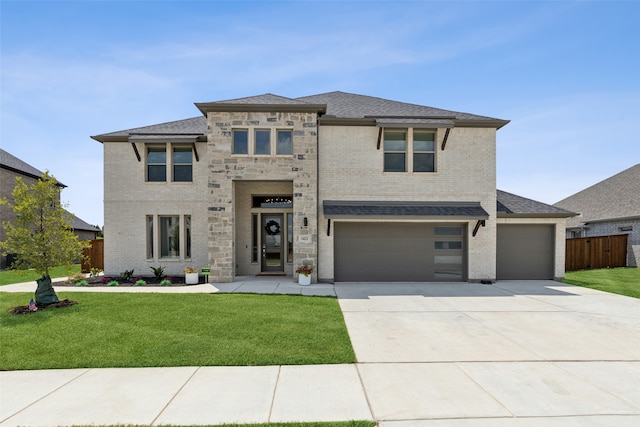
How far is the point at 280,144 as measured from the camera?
13188 millimetres

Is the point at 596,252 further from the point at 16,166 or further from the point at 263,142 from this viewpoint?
the point at 16,166

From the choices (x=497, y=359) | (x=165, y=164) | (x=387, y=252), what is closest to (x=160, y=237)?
(x=165, y=164)

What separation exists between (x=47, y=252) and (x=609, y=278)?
22120 mm

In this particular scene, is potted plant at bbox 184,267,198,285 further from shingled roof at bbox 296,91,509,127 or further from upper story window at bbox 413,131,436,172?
upper story window at bbox 413,131,436,172

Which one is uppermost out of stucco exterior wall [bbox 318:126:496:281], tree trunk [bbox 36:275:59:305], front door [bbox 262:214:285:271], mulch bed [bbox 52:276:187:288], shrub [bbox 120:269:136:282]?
stucco exterior wall [bbox 318:126:496:281]

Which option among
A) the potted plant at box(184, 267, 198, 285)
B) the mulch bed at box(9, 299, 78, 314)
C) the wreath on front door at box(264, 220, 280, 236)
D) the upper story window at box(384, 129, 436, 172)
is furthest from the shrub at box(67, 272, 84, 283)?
the upper story window at box(384, 129, 436, 172)

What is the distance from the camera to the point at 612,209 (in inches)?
863

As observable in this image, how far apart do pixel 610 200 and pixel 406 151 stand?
1984cm

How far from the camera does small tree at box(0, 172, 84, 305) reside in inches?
354

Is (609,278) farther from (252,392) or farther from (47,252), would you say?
(47,252)

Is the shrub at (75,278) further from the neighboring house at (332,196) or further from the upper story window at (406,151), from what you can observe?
the upper story window at (406,151)

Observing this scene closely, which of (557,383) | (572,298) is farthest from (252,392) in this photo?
(572,298)

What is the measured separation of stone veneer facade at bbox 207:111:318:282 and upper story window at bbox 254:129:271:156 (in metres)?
0.23

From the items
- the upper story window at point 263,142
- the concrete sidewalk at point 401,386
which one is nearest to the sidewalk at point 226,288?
the concrete sidewalk at point 401,386
